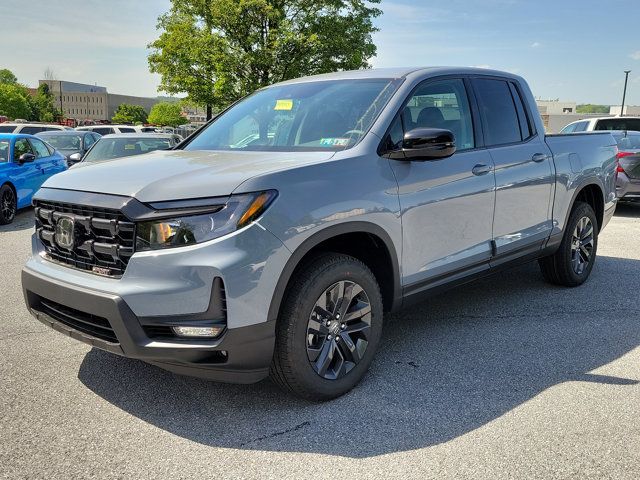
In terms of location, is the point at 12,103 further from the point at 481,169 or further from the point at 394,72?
the point at 481,169

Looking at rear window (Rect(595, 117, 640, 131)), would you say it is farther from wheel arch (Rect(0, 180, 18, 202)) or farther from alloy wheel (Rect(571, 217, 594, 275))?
wheel arch (Rect(0, 180, 18, 202))

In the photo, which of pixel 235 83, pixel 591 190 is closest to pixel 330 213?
pixel 591 190

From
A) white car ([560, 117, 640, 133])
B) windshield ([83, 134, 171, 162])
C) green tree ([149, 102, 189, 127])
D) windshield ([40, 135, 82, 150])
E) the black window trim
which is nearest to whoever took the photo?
the black window trim

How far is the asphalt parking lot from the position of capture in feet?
9.14

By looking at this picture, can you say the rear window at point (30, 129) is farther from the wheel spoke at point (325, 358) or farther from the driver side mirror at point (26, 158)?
the wheel spoke at point (325, 358)

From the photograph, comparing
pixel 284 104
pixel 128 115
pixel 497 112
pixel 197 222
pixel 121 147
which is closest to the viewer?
pixel 197 222

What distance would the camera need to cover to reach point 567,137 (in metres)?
5.42

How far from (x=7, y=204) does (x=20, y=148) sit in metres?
1.28

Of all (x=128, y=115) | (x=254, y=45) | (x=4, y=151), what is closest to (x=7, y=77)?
(x=128, y=115)

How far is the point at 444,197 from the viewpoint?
388 cm

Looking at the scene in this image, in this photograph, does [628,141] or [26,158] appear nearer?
[26,158]

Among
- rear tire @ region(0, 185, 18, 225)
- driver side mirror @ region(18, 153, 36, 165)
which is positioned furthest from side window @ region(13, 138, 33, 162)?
rear tire @ region(0, 185, 18, 225)

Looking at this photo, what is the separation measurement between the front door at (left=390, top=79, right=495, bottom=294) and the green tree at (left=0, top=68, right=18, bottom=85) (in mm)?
160741

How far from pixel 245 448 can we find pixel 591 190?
4493 mm
